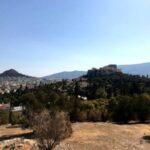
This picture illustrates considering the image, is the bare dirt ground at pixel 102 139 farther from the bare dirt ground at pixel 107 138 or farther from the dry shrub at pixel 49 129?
the dry shrub at pixel 49 129

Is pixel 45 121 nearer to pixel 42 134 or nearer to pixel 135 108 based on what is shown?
pixel 42 134

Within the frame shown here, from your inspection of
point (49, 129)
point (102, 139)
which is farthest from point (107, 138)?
point (49, 129)

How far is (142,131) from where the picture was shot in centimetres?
5778

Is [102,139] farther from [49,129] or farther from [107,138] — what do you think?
[49,129]

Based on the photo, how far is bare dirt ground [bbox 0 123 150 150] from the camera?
44.4 m

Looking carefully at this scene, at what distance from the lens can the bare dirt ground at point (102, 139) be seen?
→ 4444 centimetres

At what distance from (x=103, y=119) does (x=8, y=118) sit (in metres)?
36.1

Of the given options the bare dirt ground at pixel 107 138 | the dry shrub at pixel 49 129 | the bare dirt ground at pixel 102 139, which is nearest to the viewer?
the dry shrub at pixel 49 129

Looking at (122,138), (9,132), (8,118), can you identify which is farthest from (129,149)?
(8,118)

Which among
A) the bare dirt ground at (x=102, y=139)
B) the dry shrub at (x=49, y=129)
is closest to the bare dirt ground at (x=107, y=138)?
the bare dirt ground at (x=102, y=139)

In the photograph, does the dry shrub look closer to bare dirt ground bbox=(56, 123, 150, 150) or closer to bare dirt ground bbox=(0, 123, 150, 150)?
bare dirt ground bbox=(0, 123, 150, 150)

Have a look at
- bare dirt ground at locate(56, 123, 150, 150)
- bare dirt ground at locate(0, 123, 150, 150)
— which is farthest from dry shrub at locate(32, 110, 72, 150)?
bare dirt ground at locate(56, 123, 150, 150)

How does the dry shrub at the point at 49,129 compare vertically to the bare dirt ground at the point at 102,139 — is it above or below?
above

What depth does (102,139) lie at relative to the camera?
4944 centimetres
